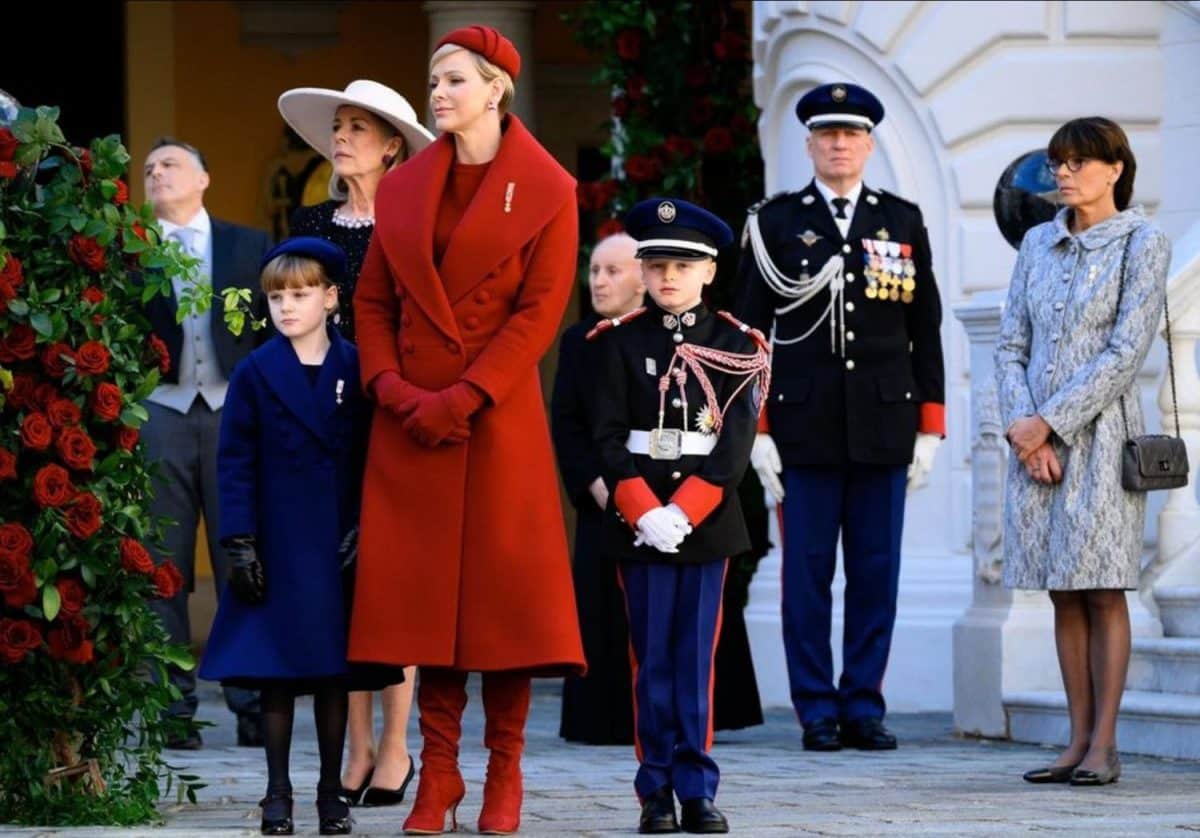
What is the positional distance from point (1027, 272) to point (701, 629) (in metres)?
1.77

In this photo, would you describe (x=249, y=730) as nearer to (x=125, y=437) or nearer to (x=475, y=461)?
(x=125, y=437)

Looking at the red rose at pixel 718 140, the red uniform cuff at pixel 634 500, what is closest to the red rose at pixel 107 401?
the red uniform cuff at pixel 634 500

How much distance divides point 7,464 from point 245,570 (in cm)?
55

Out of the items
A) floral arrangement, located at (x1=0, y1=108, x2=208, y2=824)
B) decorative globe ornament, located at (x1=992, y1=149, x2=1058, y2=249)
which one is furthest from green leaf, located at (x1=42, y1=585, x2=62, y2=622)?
decorative globe ornament, located at (x1=992, y1=149, x2=1058, y2=249)

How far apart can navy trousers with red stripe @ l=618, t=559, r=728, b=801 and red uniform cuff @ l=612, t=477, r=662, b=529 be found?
0.13m

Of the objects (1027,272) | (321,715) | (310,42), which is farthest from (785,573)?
(310,42)

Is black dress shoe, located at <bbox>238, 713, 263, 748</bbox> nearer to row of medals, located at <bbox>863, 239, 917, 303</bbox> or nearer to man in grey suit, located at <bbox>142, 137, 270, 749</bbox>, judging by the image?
man in grey suit, located at <bbox>142, 137, 270, 749</bbox>

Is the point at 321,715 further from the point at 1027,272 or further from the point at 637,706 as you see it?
the point at 1027,272

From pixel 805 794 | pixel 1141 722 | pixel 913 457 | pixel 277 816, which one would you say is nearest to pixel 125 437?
pixel 277 816

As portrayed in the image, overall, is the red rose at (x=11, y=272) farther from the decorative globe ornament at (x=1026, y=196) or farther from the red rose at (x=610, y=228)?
the red rose at (x=610, y=228)

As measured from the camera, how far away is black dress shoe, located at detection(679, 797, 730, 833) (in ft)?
21.2

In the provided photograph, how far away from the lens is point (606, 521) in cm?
664

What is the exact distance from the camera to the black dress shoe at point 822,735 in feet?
29.0

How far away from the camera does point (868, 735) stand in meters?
8.84
